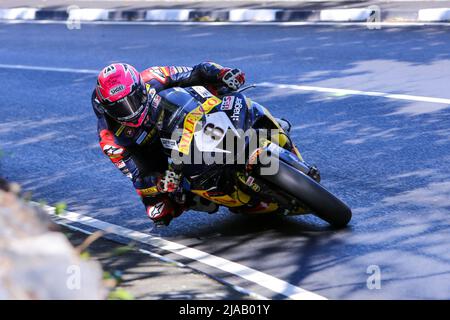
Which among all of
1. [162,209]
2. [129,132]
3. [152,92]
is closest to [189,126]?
[152,92]

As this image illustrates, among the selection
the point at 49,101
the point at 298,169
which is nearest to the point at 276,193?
the point at 298,169

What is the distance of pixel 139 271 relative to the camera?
6516 millimetres

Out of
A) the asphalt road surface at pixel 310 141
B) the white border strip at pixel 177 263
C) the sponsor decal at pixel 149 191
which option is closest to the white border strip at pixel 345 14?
the asphalt road surface at pixel 310 141

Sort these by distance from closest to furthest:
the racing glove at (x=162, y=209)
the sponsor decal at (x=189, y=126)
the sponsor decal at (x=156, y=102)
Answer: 1. the sponsor decal at (x=189, y=126)
2. the sponsor decal at (x=156, y=102)
3. the racing glove at (x=162, y=209)

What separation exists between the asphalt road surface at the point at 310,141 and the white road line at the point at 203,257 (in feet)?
0.31

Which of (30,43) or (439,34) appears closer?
Answer: (439,34)

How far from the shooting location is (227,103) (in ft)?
23.7

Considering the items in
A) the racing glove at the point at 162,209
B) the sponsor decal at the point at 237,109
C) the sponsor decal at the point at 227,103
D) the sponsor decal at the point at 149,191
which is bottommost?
the racing glove at the point at 162,209

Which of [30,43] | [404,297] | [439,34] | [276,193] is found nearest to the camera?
[404,297]

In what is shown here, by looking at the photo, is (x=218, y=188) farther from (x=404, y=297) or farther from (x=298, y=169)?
(x=404, y=297)

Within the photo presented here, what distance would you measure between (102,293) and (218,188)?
190cm

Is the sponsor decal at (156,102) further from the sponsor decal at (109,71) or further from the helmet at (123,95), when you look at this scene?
the sponsor decal at (109,71)

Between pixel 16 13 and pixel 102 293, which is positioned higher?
pixel 102 293

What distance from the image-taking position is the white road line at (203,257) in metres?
6.28
